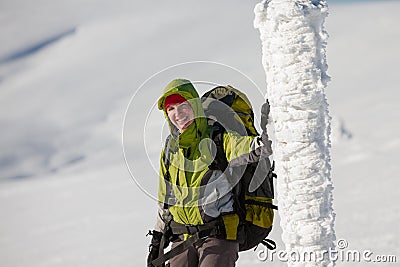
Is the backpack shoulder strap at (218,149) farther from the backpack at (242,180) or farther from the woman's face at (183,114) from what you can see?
the woman's face at (183,114)

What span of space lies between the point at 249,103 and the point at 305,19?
2.10ft

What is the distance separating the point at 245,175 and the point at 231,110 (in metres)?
0.43

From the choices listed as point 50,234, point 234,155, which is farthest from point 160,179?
point 50,234

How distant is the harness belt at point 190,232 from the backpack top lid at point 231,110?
624 millimetres

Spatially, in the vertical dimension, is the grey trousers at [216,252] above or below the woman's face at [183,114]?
below

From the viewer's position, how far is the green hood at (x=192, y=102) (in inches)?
152

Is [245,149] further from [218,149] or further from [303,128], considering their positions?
[303,128]

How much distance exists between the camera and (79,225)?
17953 mm

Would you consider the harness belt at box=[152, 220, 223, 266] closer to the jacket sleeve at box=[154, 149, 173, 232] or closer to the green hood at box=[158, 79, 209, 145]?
the jacket sleeve at box=[154, 149, 173, 232]

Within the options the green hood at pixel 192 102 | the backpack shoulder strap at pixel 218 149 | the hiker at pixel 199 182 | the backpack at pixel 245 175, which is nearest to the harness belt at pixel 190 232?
the hiker at pixel 199 182

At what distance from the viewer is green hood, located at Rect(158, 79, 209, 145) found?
3.86 m

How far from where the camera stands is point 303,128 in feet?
12.2

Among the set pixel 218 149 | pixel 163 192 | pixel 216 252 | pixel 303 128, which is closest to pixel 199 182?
pixel 218 149

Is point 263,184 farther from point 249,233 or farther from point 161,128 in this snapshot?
point 161,128
